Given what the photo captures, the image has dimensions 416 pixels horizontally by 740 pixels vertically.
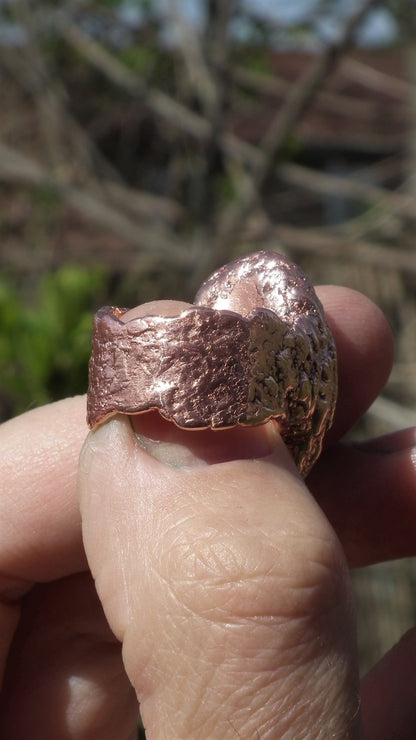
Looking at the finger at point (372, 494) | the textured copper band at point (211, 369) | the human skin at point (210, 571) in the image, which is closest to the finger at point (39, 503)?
the human skin at point (210, 571)

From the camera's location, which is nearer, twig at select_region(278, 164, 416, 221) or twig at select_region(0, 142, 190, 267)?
twig at select_region(278, 164, 416, 221)

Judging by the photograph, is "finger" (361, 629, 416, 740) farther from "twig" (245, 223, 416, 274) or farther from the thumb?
"twig" (245, 223, 416, 274)

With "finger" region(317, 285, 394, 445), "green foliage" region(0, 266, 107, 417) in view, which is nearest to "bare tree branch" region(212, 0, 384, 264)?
"green foliage" region(0, 266, 107, 417)

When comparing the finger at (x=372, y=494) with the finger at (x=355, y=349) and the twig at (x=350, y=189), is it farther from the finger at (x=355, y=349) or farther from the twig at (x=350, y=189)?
the twig at (x=350, y=189)

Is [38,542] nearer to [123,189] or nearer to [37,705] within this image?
[37,705]

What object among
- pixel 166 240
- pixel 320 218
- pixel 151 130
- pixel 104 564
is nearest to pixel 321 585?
pixel 104 564
